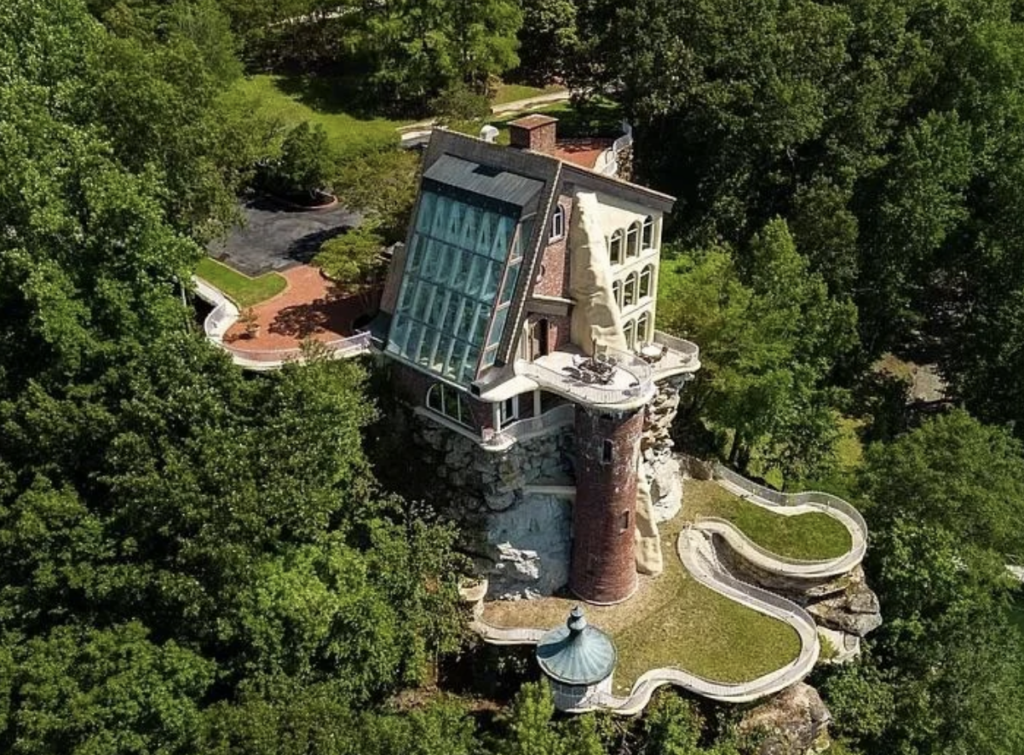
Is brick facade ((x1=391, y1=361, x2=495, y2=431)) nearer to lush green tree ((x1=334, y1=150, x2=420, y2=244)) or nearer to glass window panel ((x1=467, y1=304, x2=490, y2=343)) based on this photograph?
glass window panel ((x1=467, y1=304, x2=490, y2=343))

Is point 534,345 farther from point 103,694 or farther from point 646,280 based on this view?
point 103,694

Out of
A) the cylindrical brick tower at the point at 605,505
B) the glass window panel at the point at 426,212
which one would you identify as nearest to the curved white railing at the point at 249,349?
the glass window panel at the point at 426,212

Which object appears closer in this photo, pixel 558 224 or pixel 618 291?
pixel 558 224

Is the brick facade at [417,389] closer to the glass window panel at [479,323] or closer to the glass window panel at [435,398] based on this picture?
the glass window panel at [435,398]

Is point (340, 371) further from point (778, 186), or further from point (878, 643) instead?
point (778, 186)

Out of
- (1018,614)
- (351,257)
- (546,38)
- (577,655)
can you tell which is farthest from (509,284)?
(546,38)

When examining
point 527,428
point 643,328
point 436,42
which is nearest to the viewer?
point 527,428
